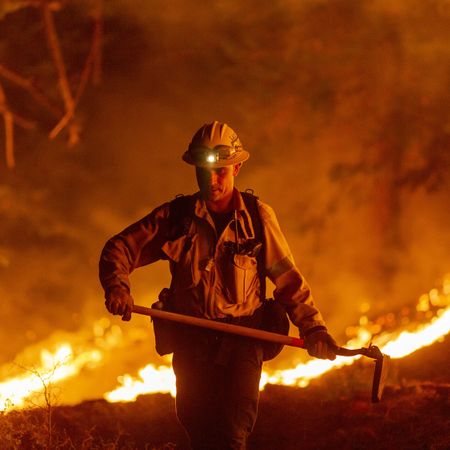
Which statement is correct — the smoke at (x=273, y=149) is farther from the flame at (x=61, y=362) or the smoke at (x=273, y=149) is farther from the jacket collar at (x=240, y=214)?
the jacket collar at (x=240, y=214)

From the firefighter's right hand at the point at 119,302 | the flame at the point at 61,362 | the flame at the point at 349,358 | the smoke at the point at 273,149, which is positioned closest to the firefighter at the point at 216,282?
the firefighter's right hand at the point at 119,302

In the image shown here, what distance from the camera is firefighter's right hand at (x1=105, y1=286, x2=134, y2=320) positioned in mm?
4488

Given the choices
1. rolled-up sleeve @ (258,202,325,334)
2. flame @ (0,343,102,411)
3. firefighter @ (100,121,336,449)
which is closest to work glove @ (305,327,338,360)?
firefighter @ (100,121,336,449)

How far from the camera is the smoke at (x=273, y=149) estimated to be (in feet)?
27.9

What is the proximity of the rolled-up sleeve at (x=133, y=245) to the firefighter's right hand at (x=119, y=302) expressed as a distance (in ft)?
0.43

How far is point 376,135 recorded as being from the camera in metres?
9.39

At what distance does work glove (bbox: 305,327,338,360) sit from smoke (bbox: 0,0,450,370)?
4.42 meters

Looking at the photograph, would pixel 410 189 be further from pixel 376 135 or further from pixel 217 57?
pixel 217 57

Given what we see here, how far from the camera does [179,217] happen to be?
4.74m

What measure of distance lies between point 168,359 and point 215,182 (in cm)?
417

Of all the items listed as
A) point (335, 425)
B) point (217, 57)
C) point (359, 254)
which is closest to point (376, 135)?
point (359, 254)

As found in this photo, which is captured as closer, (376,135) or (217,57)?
→ (217,57)

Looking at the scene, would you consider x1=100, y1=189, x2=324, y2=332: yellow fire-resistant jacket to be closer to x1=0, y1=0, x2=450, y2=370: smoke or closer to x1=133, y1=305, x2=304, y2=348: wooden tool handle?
x1=133, y1=305, x2=304, y2=348: wooden tool handle

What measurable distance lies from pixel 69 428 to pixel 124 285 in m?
2.05
